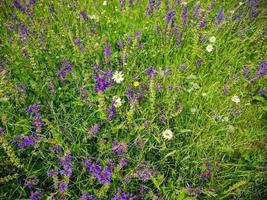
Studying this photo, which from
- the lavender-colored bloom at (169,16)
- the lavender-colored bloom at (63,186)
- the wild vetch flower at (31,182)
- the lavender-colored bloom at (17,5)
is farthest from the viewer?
the lavender-colored bloom at (17,5)

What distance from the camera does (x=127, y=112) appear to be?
6.40ft

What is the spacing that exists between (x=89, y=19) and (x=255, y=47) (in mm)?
1803

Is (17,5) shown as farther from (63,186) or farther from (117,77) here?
(63,186)

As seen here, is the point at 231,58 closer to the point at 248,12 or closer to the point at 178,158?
the point at 248,12

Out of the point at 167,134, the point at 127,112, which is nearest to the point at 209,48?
the point at 167,134

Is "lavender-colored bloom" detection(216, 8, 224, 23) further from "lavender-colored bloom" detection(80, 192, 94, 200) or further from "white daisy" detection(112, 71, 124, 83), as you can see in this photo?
"lavender-colored bloom" detection(80, 192, 94, 200)

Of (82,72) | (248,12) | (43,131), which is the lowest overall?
(248,12)

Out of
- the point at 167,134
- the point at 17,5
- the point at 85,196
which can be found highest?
the point at 17,5

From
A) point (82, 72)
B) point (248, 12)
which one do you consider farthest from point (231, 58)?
point (82, 72)

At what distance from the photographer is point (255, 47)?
3.32 m

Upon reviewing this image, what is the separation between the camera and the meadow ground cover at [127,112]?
1883 mm

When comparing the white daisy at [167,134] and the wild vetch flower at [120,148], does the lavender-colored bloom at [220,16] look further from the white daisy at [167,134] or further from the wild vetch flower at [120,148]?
A: the wild vetch flower at [120,148]

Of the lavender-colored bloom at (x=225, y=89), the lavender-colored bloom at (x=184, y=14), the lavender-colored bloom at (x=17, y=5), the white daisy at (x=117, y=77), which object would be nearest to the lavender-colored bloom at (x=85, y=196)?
the white daisy at (x=117, y=77)

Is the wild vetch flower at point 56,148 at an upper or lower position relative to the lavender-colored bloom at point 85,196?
upper
